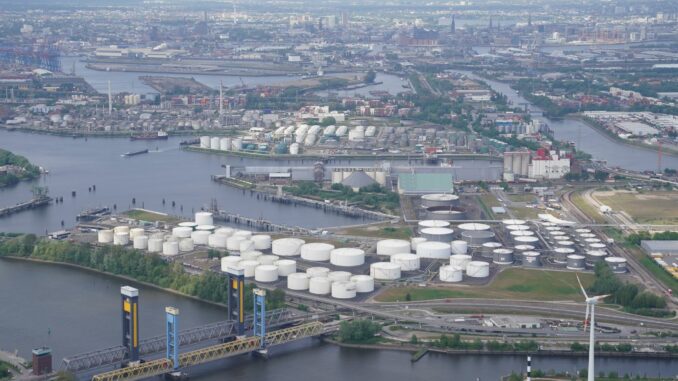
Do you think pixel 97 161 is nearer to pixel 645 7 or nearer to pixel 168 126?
pixel 168 126

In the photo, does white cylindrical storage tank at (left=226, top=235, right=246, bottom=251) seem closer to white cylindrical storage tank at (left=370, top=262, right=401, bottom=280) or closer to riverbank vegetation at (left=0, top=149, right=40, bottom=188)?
white cylindrical storage tank at (left=370, top=262, right=401, bottom=280)

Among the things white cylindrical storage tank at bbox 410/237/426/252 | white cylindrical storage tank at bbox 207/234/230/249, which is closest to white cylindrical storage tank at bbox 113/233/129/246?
white cylindrical storage tank at bbox 207/234/230/249

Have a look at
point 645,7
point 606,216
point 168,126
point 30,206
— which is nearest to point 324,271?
point 606,216

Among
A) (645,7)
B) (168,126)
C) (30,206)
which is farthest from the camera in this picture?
(645,7)

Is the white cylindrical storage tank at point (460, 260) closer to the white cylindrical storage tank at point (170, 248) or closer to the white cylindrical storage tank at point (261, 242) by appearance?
the white cylindrical storage tank at point (261, 242)

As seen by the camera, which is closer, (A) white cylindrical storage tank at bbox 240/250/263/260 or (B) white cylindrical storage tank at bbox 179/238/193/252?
(A) white cylindrical storage tank at bbox 240/250/263/260

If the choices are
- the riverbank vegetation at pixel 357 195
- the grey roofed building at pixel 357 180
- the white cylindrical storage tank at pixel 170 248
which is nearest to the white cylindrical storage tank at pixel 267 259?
the white cylindrical storage tank at pixel 170 248
